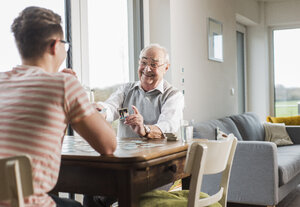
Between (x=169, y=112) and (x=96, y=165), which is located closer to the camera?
(x=96, y=165)

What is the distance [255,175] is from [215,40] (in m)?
2.14

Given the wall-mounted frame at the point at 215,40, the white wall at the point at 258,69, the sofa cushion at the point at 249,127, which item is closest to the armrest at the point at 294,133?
the sofa cushion at the point at 249,127

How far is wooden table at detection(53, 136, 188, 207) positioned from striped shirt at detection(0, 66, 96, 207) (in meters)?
0.29

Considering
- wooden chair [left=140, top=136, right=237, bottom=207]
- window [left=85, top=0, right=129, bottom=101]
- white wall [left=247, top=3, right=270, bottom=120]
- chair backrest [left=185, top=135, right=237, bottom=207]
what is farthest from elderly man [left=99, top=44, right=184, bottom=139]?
white wall [left=247, top=3, right=270, bottom=120]

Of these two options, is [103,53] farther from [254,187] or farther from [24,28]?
[24,28]

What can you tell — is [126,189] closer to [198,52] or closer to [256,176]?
[256,176]

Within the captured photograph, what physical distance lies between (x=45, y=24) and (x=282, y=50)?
6.49 m

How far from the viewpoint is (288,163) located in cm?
388

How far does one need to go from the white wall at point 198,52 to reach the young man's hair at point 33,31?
267 centimetres

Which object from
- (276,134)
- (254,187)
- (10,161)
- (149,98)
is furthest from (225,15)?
(10,161)

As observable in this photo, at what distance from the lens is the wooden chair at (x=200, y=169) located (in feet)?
5.36

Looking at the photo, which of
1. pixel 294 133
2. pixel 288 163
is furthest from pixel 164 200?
pixel 294 133

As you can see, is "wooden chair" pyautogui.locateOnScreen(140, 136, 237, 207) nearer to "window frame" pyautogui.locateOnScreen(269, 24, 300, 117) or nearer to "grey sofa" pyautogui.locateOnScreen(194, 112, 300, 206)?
"grey sofa" pyautogui.locateOnScreen(194, 112, 300, 206)

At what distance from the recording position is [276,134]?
17.6ft
